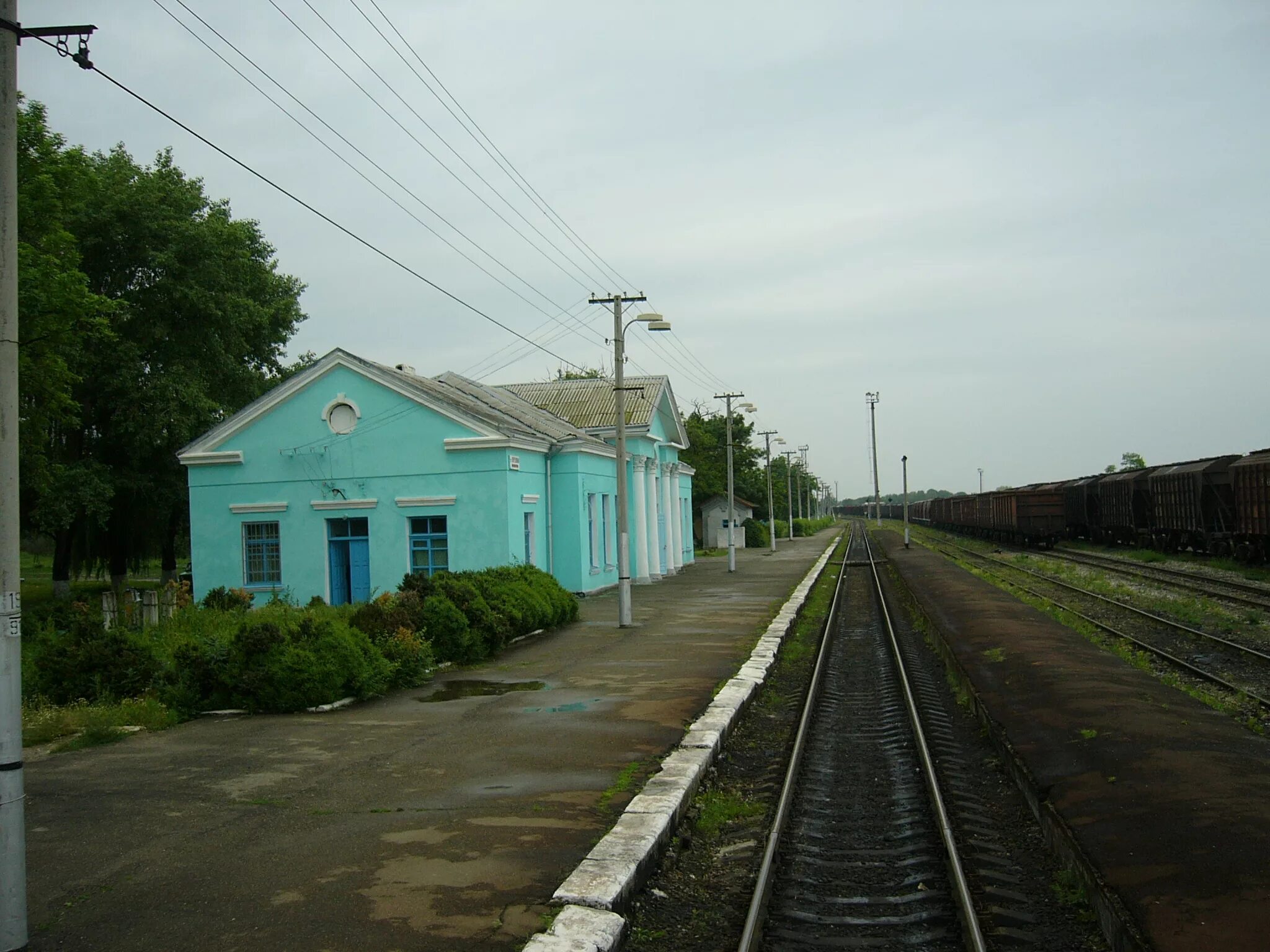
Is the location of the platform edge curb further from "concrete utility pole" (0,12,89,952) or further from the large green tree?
the large green tree

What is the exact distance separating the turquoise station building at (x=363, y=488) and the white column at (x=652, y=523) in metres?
7.16

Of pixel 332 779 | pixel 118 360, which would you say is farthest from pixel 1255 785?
pixel 118 360

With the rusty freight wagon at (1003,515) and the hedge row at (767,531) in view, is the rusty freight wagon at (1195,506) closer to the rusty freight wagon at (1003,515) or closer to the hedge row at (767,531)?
the rusty freight wagon at (1003,515)

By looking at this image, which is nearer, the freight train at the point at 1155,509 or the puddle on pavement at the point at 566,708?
the puddle on pavement at the point at 566,708

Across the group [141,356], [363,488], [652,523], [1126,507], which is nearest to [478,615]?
[363,488]

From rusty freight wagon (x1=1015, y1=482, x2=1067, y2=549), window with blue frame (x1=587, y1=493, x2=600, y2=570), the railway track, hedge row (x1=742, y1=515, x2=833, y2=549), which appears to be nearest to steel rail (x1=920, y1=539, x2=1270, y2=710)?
the railway track

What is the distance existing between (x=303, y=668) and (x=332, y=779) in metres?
3.54

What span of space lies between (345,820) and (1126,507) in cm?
3851

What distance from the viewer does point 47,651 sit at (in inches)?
473

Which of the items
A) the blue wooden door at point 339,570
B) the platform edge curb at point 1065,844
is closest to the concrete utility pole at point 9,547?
the platform edge curb at point 1065,844

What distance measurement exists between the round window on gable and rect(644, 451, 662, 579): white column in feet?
38.0

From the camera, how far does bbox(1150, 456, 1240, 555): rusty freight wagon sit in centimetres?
2902

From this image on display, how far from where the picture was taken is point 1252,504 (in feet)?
84.3

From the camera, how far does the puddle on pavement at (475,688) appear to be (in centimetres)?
1210
